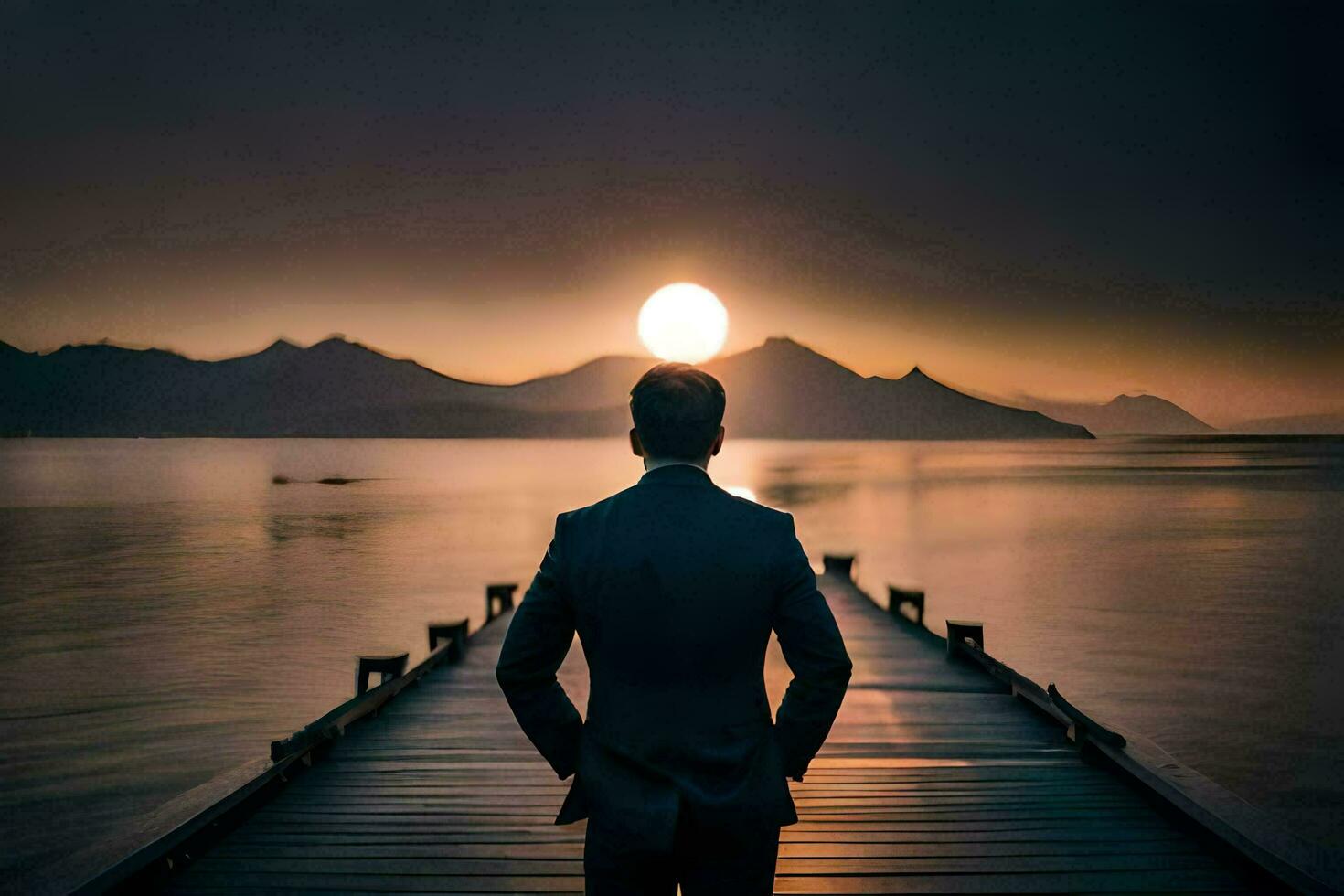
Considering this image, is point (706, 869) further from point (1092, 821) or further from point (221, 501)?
point (221, 501)

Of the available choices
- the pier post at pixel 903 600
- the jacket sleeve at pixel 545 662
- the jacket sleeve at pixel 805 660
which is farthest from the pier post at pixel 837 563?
the jacket sleeve at pixel 545 662

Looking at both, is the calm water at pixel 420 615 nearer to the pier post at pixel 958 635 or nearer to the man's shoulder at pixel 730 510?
the pier post at pixel 958 635

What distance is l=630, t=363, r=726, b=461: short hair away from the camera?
2287 mm

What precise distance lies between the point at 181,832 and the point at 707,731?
3.73 metres

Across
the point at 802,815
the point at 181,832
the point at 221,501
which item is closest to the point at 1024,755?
the point at 802,815

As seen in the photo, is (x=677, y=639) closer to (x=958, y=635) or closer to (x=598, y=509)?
(x=598, y=509)

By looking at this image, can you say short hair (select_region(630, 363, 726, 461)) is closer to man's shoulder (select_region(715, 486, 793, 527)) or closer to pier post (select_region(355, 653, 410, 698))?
man's shoulder (select_region(715, 486, 793, 527))

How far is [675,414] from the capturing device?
7.54 ft

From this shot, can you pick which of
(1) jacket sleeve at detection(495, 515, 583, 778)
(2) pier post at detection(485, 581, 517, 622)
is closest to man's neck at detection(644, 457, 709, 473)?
(1) jacket sleeve at detection(495, 515, 583, 778)

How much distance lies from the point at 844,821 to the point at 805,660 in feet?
11.3

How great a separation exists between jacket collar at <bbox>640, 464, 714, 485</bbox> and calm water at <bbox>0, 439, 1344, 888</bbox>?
11.8ft

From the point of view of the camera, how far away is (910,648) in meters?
11.8

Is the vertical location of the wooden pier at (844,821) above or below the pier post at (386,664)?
above

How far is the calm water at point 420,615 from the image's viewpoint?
41.0 feet
